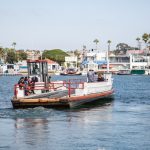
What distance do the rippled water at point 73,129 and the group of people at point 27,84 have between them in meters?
2.21

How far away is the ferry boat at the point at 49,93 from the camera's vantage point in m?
34.2

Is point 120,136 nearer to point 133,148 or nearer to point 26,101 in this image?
point 133,148

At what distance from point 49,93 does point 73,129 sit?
32.5 feet

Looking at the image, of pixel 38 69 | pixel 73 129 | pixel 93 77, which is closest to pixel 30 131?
pixel 73 129

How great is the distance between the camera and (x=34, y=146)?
21000 millimetres

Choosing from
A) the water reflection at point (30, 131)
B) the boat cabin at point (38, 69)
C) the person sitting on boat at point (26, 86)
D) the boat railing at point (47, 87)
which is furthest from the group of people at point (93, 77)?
the water reflection at point (30, 131)

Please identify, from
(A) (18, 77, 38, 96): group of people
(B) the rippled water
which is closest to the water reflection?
(B) the rippled water

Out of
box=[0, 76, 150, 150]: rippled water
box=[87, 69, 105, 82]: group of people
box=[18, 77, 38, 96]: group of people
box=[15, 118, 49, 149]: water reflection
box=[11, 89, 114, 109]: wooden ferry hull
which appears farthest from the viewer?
box=[87, 69, 105, 82]: group of people

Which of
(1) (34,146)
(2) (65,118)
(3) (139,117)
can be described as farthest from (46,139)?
(3) (139,117)

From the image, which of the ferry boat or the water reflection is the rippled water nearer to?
the water reflection

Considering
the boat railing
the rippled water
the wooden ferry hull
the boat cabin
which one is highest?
the boat cabin

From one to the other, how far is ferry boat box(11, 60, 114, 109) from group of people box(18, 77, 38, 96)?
0.48ft

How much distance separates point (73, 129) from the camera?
84.4 feet

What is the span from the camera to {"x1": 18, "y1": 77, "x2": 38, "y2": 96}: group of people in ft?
116
